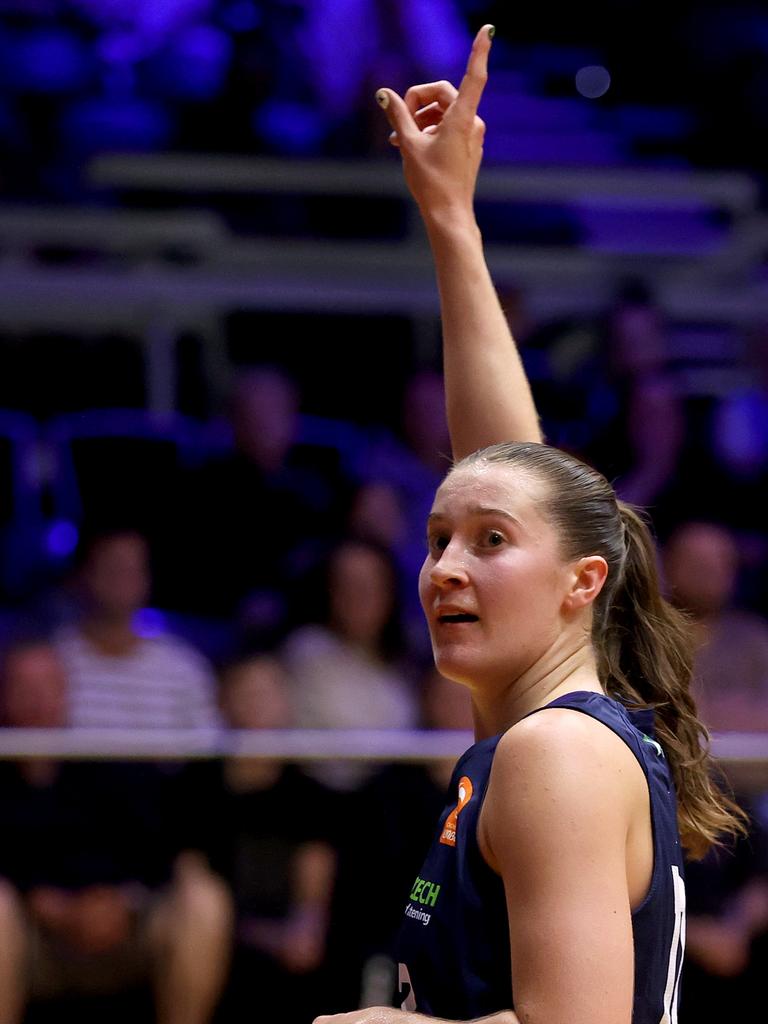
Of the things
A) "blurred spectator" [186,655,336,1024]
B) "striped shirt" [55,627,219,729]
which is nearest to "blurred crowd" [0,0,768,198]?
"striped shirt" [55,627,219,729]

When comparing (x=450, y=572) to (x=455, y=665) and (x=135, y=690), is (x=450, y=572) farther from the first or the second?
(x=135, y=690)

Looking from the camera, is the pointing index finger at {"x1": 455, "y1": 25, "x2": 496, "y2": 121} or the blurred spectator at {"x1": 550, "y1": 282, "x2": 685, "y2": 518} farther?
the blurred spectator at {"x1": 550, "y1": 282, "x2": 685, "y2": 518}

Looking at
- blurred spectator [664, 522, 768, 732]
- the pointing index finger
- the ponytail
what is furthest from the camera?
A: blurred spectator [664, 522, 768, 732]

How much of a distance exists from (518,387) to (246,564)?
→ 2.62m

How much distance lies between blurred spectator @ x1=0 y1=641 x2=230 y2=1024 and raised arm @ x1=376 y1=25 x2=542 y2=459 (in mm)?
1829

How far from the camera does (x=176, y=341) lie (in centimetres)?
548

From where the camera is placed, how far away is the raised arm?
2.36 meters

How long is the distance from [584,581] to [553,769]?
0.33 m

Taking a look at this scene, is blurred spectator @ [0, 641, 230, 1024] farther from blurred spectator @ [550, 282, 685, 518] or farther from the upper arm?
the upper arm

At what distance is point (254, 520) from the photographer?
4.91m

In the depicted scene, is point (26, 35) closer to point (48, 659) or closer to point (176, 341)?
point (176, 341)

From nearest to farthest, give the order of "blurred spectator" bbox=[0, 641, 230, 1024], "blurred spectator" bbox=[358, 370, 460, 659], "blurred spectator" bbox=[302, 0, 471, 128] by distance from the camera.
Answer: "blurred spectator" bbox=[0, 641, 230, 1024], "blurred spectator" bbox=[358, 370, 460, 659], "blurred spectator" bbox=[302, 0, 471, 128]

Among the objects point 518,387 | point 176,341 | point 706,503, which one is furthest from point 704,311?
point 518,387

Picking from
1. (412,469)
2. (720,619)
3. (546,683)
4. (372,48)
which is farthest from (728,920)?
(372,48)
